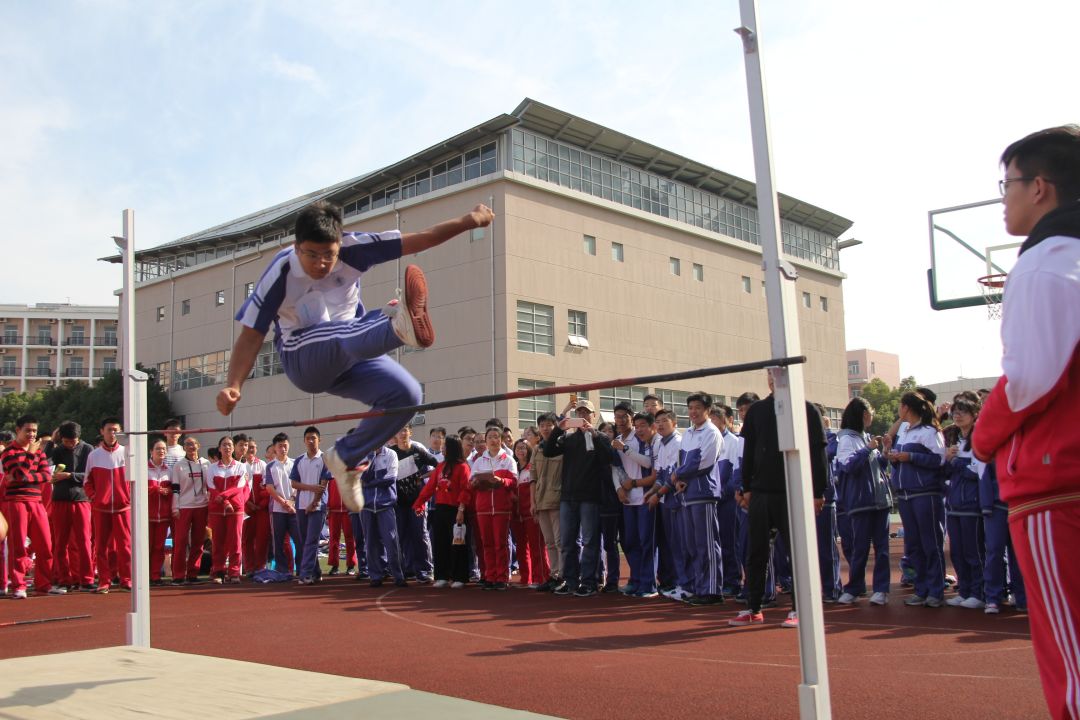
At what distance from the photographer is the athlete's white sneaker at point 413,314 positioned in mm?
4352

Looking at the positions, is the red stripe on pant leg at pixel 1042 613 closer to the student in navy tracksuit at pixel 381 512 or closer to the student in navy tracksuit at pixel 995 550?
the student in navy tracksuit at pixel 995 550

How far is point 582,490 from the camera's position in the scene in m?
8.90

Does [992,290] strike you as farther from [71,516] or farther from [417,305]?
[71,516]

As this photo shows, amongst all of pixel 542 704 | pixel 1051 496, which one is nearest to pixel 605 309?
pixel 542 704

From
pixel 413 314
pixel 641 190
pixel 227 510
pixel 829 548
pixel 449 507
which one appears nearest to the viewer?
pixel 413 314

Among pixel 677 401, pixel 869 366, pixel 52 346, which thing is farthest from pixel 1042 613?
pixel 869 366

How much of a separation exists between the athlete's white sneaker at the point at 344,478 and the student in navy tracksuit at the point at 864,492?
447 centimetres

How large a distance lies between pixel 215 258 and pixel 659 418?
1253 inches

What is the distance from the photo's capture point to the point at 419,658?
5.76 metres

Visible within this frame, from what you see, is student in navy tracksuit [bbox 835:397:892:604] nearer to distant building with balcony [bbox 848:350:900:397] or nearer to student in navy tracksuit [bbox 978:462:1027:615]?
student in navy tracksuit [bbox 978:462:1027:615]

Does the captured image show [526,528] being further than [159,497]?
No

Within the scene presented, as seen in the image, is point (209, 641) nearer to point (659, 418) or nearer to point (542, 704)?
point (542, 704)

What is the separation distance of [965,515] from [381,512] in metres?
6.09

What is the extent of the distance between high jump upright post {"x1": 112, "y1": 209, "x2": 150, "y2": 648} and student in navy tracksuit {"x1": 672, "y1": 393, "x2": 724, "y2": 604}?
169 inches
